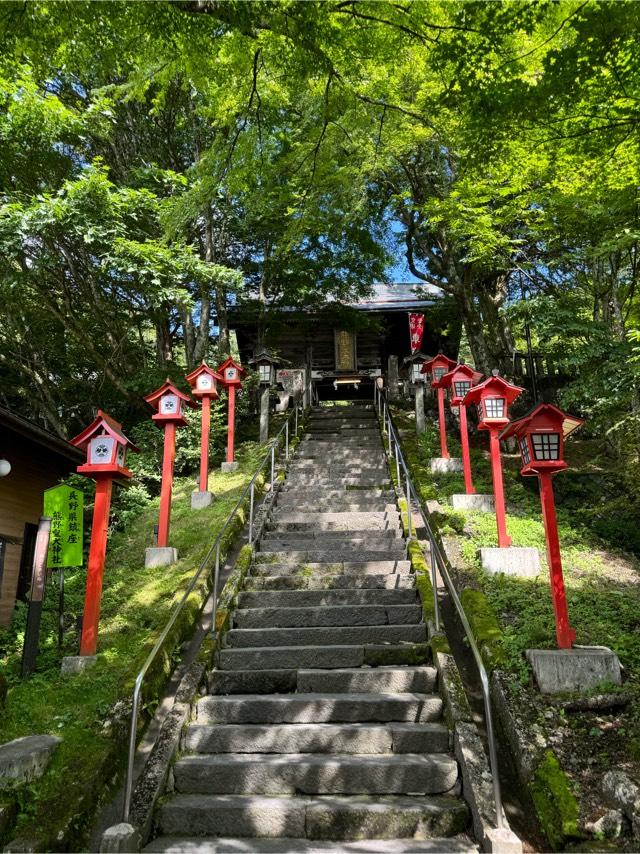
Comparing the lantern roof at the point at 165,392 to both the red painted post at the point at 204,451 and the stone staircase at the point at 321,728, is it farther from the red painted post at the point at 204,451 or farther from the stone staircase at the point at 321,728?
the stone staircase at the point at 321,728

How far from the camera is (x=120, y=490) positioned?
41.4ft

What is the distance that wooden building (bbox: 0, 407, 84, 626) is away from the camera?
8328 mm

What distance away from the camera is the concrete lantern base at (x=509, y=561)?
7.30m

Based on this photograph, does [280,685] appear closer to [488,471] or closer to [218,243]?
[488,471]

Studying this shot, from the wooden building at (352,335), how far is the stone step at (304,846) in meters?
16.3

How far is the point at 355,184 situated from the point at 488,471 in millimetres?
7252

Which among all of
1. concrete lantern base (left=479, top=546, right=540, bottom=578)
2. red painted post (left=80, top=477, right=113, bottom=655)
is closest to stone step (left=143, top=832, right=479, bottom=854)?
red painted post (left=80, top=477, right=113, bottom=655)

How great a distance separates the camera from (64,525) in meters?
7.11

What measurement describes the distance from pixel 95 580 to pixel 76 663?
898mm

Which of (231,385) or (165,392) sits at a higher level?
(231,385)

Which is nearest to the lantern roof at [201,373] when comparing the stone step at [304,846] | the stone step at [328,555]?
the stone step at [328,555]

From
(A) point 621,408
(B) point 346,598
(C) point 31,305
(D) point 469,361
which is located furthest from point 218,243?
(D) point 469,361

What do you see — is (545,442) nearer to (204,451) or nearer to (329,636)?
(329,636)

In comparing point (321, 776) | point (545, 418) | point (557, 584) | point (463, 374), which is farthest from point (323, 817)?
point (463, 374)
